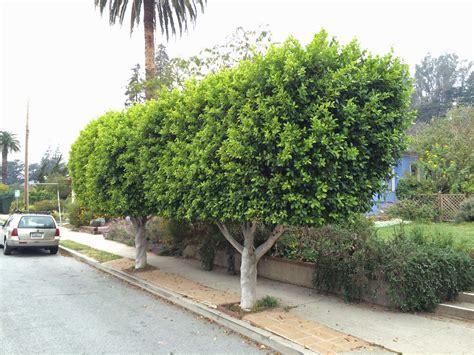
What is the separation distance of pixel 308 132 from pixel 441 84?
Result: 249ft

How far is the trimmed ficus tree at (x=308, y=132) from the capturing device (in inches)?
220

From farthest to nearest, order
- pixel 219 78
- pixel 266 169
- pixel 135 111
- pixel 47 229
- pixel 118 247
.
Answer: pixel 118 247 → pixel 47 229 → pixel 135 111 → pixel 219 78 → pixel 266 169

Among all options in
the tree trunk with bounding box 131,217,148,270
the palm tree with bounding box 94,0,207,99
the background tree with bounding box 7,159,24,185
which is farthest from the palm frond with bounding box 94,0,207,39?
the background tree with bounding box 7,159,24,185

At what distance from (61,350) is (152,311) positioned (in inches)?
87.9

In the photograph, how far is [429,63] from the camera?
76.3 m

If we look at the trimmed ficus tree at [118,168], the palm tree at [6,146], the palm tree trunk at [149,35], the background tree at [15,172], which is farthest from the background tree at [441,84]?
the background tree at [15,172]

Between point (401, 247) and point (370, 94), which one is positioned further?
point (401, 247)

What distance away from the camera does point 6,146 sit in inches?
2867

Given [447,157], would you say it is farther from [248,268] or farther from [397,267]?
[248,268]

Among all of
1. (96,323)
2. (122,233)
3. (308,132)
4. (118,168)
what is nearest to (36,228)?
(122,233)

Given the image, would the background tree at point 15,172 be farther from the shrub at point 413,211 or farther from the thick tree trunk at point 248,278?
the thick tree trunk at point 248,278

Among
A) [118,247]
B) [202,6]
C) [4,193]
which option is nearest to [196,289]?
[118,247]

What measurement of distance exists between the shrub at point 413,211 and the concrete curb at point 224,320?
405 inches

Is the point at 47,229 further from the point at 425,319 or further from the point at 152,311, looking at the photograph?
the point at 425,319
